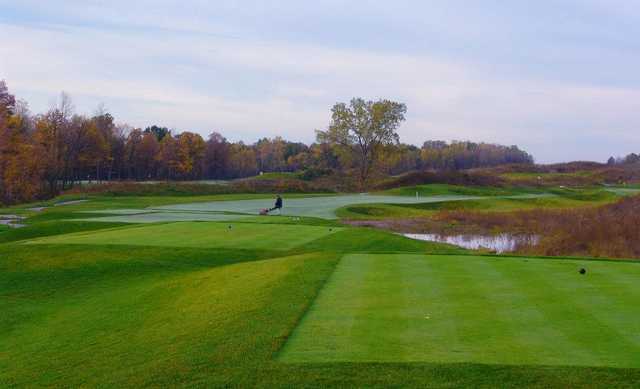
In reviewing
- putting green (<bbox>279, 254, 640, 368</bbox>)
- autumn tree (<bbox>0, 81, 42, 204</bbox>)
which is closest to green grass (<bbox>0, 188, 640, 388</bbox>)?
putting green (<bbox>279, 254, 640, 368</bbox>)

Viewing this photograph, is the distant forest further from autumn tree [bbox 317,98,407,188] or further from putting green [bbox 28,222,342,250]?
putting green [bbox 28,222,342,250]

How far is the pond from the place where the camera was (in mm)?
28469

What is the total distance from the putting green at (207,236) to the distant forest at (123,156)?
41876 mm

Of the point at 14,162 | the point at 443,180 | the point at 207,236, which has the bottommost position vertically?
the point at 207,236

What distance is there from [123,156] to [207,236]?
288ft

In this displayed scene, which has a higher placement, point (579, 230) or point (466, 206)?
point (579, 230)

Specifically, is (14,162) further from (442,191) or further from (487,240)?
(487,240)

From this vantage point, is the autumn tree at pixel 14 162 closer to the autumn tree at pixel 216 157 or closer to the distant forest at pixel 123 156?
the distant forest at pixel 123 156

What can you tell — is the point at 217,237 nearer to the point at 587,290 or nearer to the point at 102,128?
the point at 587,290

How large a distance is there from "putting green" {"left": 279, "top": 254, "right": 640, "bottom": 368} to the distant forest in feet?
190

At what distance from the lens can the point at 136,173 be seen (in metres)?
116

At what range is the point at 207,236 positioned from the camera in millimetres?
23562

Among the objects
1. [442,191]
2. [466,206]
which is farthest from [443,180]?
[466,206]

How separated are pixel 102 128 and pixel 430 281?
94.9 metres
